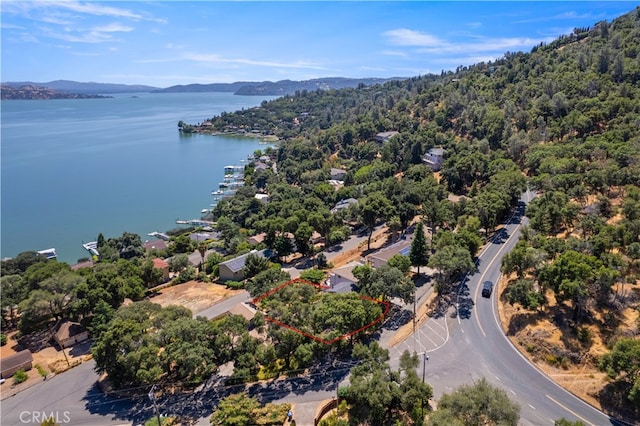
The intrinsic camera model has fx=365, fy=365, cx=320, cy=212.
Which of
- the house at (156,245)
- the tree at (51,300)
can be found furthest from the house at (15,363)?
the house at (156,245)

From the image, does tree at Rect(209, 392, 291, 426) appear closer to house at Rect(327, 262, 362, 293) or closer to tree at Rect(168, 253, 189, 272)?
house at Rect(327, 262, 362, 293)

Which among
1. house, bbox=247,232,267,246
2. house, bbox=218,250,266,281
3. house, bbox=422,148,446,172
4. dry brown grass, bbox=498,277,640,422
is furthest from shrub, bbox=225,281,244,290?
house, bbox=422,148,446,172

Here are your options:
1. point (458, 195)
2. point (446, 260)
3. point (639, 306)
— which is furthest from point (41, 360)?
point (458, 195)

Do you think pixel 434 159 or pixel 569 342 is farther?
pixel 434 159

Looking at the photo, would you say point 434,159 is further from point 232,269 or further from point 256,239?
point 232,269

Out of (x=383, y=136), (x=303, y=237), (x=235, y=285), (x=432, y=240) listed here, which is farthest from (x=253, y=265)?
(x=383, y=136)

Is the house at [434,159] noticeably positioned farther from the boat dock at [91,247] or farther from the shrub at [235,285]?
the boat dock at [91,247]

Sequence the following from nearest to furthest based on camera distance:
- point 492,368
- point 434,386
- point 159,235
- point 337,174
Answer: point 434,386, point 492,368, point 159,235, point 337,174
